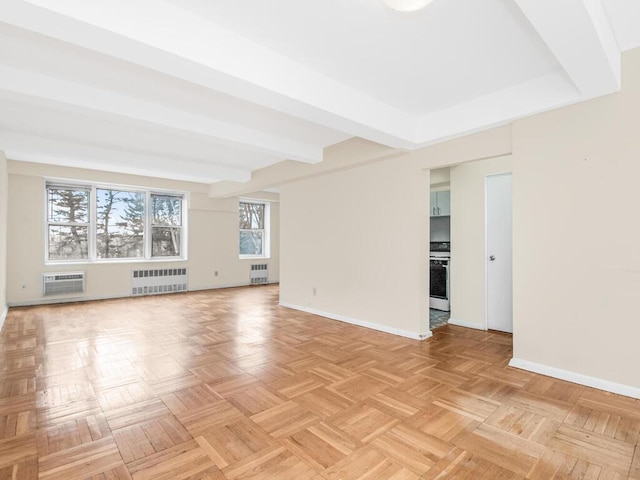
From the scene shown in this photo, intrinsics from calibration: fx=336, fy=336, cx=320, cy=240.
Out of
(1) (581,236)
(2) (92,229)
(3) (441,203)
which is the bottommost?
(1) (581,236)

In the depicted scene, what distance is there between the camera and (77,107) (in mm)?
2836

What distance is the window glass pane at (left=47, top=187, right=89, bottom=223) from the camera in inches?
238

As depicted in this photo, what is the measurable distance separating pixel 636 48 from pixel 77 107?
4.37 meters

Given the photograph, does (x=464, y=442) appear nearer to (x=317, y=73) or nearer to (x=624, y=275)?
(x=624, y=275)

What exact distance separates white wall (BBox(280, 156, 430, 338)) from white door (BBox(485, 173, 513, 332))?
92cm

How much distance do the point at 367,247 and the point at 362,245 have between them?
9 cm

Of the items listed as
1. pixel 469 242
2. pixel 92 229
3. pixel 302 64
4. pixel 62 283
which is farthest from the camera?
pixel 92 229

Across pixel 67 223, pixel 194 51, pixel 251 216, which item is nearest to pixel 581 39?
pixel 194 51

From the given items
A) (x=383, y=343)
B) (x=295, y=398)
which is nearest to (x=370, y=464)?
(x=295, y=398)

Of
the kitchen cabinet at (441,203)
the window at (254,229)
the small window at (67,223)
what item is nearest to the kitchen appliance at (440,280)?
the kitchen cabinet at (441,203)

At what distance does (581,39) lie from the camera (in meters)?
1.88

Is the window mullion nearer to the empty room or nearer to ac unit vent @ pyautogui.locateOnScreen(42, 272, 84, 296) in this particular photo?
ac unit vent @ pyautogui.locateOnScreen(42, 272, 84, 296)

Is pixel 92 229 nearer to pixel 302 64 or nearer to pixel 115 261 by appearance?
pixel 115 261

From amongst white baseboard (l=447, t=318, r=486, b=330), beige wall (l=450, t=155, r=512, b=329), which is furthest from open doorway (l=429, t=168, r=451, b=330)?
beige wall (l=450, t=155, r=512, b=329)
